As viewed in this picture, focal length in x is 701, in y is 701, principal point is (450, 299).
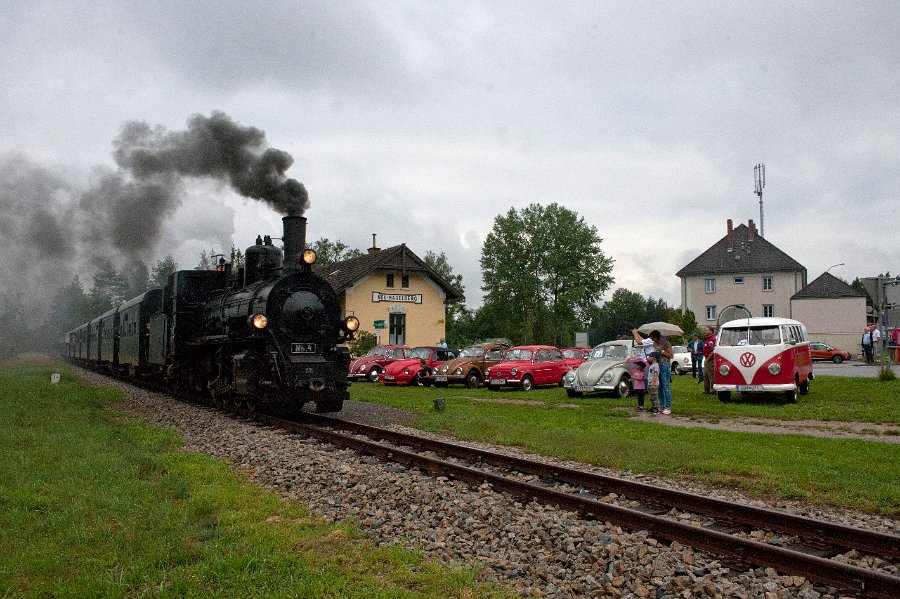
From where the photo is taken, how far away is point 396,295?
4162 cm

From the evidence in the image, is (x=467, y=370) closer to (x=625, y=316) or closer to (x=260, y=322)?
(x=260, y=322)

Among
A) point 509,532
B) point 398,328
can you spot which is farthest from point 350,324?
point 398,328

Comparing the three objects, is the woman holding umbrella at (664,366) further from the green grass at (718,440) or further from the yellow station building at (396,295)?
the yellow station building at (396,295)

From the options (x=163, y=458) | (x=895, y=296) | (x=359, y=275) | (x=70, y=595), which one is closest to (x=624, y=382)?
(x=895, y=296)

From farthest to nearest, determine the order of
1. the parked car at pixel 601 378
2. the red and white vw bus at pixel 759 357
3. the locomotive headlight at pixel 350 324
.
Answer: the parked car at pixel 601 378 → the red and white vw bus at pixel 759 357 → the locomotive headlight at pixel 350 324

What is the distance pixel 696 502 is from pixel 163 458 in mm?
6579

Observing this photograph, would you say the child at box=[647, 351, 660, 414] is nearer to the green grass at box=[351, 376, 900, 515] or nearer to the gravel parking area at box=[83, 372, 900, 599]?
the green grass at box=[351, 376, 900, 515]

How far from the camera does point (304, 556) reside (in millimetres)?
5223

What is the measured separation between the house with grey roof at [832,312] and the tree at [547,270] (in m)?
16.9

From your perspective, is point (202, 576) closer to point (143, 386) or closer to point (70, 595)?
point (70, 595)

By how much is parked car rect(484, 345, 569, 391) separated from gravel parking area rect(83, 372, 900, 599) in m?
13.5

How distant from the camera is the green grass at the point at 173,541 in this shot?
4629 mm

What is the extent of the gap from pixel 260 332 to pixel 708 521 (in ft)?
30.1

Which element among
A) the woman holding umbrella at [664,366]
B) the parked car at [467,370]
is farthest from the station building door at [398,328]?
the woman holding umbrella at [664,366]
